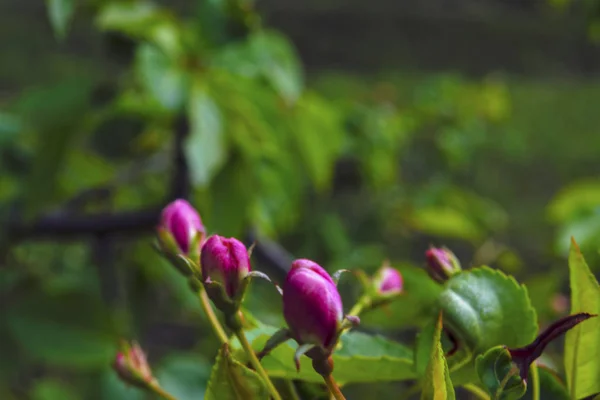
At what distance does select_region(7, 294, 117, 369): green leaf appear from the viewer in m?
0.64

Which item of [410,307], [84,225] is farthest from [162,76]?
[410,307]

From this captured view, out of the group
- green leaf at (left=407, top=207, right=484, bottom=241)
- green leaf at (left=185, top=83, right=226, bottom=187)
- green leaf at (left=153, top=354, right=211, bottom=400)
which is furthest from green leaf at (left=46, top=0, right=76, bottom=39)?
green leaf at (left=407, top=207, right=484, bottom=241)

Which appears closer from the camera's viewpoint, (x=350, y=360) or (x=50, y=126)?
(x=350, y=360)

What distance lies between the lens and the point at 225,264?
0.18 meters

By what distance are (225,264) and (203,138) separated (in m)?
0.37

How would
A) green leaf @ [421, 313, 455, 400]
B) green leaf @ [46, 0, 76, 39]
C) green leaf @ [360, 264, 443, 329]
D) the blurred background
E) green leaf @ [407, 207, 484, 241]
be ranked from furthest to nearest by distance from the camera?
green leaf @ [407, 207, 484, 241], the blurred background, green leaf @ [46, 0, 76, 39], green leaf @ [360, 264, 443, 329], green leaf @ [421, 313, 455, 400]

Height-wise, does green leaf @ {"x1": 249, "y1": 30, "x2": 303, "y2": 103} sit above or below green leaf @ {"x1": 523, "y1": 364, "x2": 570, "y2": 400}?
below

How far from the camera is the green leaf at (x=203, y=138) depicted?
534 mm

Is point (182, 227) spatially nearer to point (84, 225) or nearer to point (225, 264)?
point (225, 264)

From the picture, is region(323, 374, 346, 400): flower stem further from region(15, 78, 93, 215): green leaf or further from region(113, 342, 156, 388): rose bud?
region(15, 78, 93, 215): green leaf

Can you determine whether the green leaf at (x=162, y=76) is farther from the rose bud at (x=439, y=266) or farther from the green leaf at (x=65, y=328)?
the rose bud at (x=439, y=266)

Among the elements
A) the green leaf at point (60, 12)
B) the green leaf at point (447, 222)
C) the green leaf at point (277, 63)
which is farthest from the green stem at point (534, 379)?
the green leaf at point (447, 222)

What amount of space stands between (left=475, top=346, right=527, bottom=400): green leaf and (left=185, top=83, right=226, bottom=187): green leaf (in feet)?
1.23

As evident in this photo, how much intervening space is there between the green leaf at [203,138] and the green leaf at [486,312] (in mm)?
350
